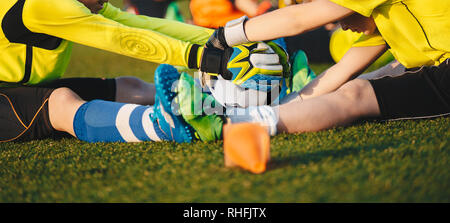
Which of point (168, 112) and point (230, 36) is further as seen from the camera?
point (230, 36)

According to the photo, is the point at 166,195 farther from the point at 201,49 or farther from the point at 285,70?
the point at 285,70

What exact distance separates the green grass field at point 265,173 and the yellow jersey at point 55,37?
41cm

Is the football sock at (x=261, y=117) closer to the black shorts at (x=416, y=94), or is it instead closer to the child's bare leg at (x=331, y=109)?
the child's bare leg at (x=331, y=109)

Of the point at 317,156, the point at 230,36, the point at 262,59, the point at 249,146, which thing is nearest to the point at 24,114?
the point at 230,36

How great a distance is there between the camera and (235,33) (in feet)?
5.97

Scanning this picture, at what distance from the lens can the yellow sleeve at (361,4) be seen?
1657 millimetres

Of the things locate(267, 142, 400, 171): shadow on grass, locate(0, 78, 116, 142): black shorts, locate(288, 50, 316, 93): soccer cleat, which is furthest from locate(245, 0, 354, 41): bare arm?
locate(0, 78, 116, 142): black shorts

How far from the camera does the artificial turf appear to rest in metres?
1.20

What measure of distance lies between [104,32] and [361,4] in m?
1.11

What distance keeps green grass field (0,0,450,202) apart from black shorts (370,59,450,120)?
60mm

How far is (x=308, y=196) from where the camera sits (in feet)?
3.83

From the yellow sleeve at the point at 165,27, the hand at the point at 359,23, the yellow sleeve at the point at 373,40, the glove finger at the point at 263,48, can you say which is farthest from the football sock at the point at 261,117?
the yellow sleeve at the point at 165,27

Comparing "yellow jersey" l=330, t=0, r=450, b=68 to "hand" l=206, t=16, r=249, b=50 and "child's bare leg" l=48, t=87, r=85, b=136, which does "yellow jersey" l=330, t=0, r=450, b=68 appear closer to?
"hand" l=206, t=16, r=249, b=50

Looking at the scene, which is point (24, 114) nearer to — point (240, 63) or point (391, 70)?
point (240, 63)
